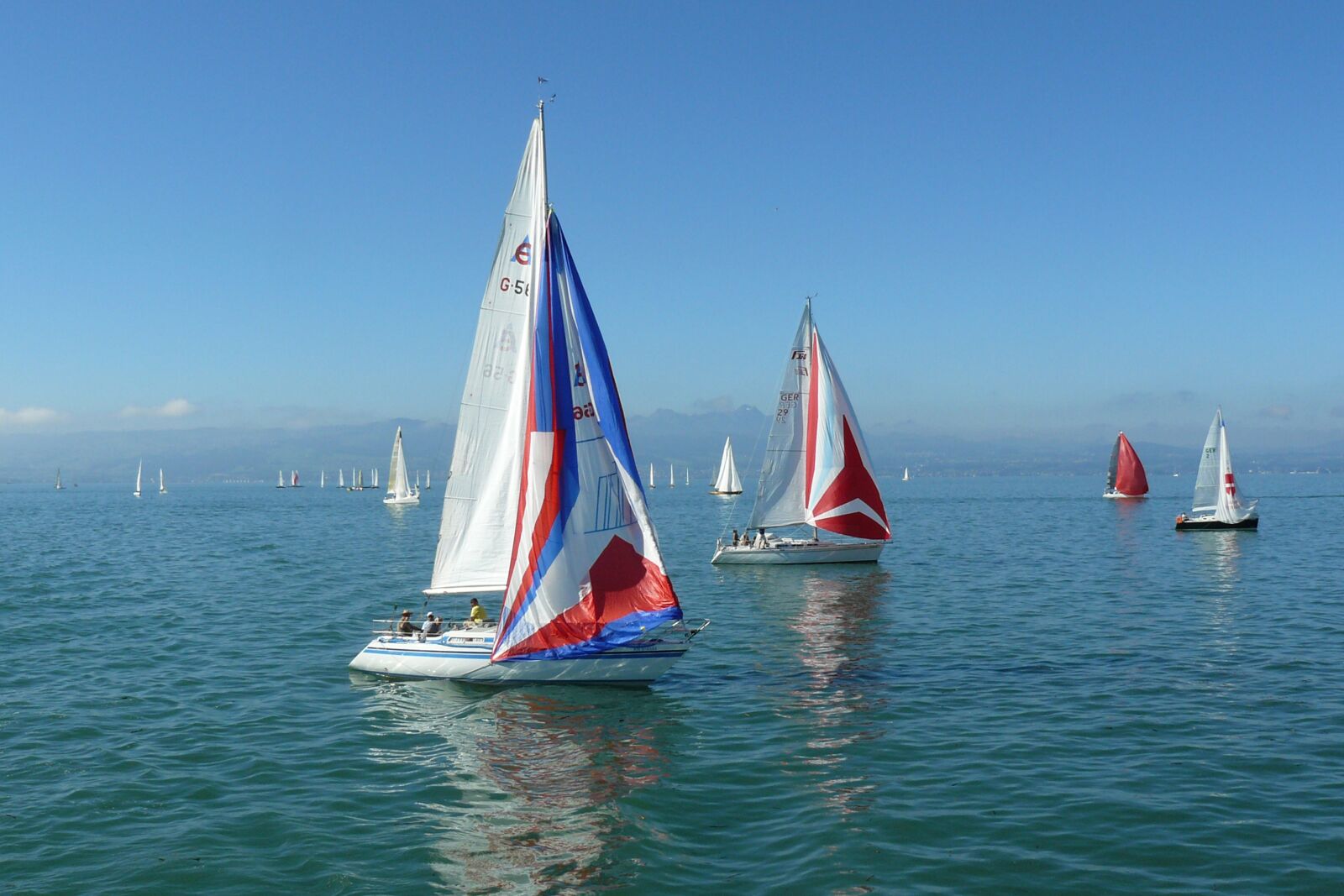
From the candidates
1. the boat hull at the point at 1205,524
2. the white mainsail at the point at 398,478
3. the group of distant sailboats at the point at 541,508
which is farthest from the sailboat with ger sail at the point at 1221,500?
the white mainsail at the point at 398,478

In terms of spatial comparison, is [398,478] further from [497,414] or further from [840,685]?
[840,685]

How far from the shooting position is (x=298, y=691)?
26.1 m

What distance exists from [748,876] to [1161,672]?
17865mm

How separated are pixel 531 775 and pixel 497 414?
32.3 ft

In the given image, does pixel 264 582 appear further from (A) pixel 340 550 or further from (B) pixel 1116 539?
(B) pixel 1116 539

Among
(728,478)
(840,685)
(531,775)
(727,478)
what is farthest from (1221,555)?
(727,478)

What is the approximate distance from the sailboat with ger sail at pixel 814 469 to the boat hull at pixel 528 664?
27113 millimetres

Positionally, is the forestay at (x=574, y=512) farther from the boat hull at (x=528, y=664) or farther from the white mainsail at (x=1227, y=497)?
the white mainsail at (x=1227, y=497)

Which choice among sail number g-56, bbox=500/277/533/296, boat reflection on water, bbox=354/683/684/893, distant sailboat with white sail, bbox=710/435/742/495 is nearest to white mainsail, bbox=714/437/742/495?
distant sailboat with white sail, bbox=710/435/742/495

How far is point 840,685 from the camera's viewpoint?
1040 inches

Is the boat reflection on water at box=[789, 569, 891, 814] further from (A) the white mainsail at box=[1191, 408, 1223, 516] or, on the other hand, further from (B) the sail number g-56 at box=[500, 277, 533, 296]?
(A) the white mainsail at box=[1191, 408, 1223, 516]

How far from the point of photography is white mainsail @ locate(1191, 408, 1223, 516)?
3137 inches

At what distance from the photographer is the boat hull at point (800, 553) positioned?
178 ft

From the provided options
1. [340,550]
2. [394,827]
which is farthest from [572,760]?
[340,550]
